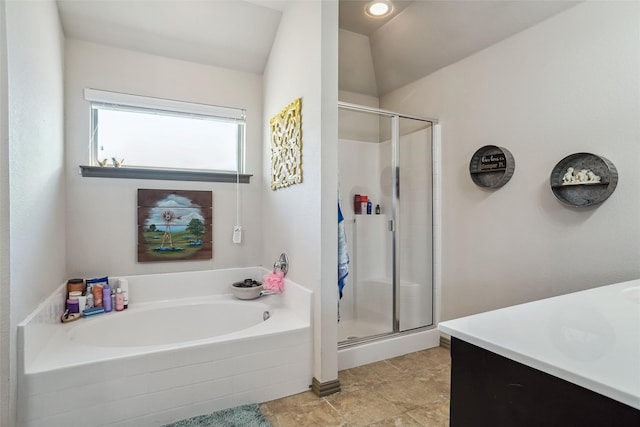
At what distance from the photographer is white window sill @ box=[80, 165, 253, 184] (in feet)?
7.90

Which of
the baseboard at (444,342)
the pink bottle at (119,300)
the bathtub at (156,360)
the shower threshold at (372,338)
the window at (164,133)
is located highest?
the window at (164,133)

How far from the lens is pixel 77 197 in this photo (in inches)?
94.0

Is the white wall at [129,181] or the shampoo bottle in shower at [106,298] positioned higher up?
the white wall at [129,181]

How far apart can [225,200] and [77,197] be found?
3.48ft

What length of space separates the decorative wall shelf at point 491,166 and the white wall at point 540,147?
0.06 metres

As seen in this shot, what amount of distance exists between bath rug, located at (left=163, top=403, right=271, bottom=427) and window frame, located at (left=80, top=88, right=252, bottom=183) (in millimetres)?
1756

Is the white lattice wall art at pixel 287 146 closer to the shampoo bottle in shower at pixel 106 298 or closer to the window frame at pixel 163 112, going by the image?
the window frame at pixel 163 112

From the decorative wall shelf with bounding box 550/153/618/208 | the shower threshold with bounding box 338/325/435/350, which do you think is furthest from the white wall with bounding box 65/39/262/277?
the decorative wall shelf with bounding box 550/153/618/208

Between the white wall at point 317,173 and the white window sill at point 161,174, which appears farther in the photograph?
the white window sill at point 161,174

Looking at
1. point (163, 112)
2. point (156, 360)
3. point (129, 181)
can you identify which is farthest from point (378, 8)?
point (156, 360)

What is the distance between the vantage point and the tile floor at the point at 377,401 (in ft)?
A: 5.74

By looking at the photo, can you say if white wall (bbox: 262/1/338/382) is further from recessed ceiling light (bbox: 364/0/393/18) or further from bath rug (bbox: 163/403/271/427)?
recessed ceiling light (bbox: 364/0/393/18)

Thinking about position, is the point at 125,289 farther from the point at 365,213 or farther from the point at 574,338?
the point at 574,338

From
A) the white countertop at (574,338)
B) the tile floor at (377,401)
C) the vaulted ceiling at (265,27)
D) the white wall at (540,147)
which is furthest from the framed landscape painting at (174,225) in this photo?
the white countertop at (574,338)
